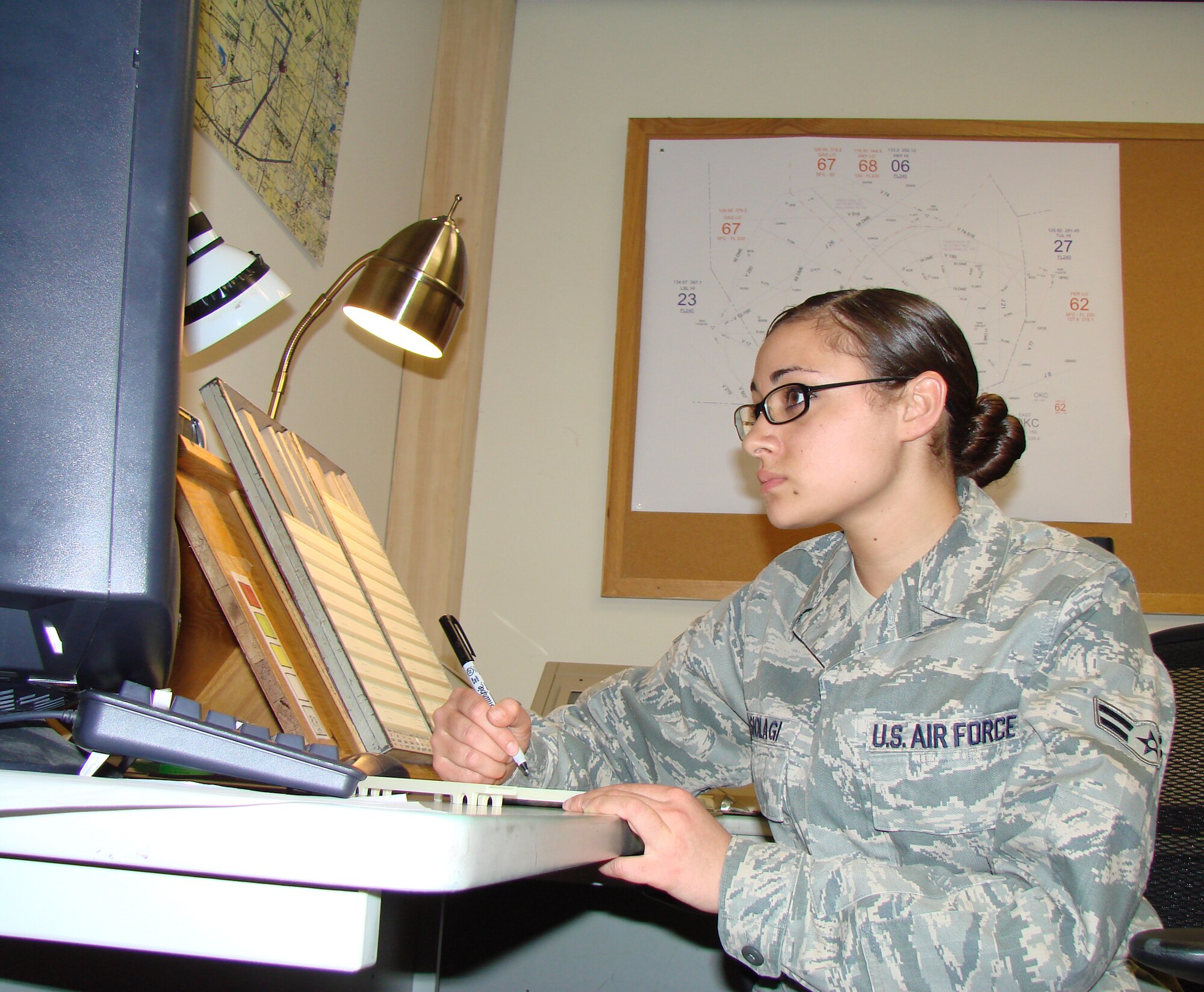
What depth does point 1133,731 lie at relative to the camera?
0.81 m

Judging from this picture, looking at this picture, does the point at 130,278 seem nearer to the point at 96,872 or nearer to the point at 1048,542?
the point at 96,872

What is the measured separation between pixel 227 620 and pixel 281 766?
529 mm

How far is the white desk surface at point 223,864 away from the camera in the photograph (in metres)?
0.34

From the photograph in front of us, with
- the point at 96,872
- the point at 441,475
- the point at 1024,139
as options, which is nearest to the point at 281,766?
the point at 96,872

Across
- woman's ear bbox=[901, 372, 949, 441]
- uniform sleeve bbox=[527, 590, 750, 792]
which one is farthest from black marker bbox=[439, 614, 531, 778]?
woman's ear bbox=[901, 372, 949, 441]

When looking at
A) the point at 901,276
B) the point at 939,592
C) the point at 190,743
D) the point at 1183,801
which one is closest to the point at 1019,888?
the point at 939,592

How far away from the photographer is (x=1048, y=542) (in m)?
1.08

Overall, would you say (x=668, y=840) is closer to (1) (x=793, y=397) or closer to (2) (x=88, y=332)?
(2) (x=88, y=332)

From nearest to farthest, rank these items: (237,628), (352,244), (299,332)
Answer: (237,628) → (299,332) → (352,244)

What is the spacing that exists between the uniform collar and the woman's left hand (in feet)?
1.33

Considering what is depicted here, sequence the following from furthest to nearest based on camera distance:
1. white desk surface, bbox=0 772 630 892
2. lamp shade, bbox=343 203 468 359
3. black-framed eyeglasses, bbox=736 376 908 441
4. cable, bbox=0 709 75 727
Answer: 1. lamp shade, bbox=343 203 468 359
2. black-framed eyeglasses, bbox=736 376 908 441
3. cable, bbox=0 709 75 727
4. white desk surface, bbox=0 772 630 892

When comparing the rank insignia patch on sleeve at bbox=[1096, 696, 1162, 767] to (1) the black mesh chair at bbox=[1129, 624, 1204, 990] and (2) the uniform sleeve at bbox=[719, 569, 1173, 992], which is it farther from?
(1) the black mesh chair at bbox=[1129, 624, 1204, 990]

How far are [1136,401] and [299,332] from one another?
1.89 meters

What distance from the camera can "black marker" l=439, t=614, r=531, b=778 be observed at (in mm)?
1071
